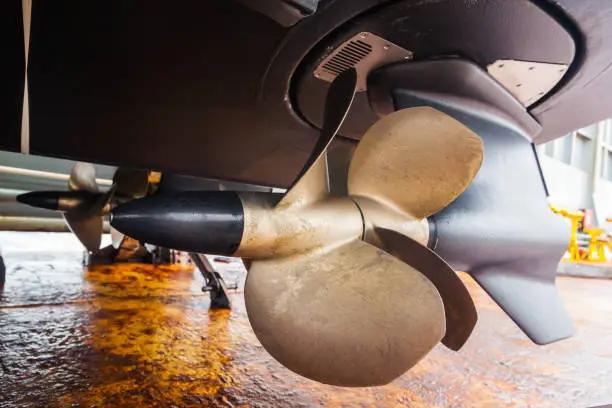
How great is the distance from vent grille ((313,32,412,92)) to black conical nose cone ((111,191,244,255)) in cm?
49

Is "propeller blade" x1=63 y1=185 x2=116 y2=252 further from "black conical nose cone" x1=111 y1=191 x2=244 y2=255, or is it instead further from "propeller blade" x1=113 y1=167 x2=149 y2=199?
"black conical nose cone" x1=111 y1=191 x2=244 y2=255

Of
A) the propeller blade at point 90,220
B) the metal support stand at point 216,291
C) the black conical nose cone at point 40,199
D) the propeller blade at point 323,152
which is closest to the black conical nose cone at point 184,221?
the propeller blade at point 323,152

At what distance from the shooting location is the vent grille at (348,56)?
96 cm

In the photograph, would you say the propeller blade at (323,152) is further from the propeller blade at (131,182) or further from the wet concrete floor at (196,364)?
the propeller blade at (131,182)

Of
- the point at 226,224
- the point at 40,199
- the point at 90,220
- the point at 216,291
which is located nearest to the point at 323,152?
the point at 226,224

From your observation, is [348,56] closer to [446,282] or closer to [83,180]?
[446,282]

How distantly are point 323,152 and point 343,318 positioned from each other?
0.32 metres

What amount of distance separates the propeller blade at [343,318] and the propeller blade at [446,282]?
2.8 inches

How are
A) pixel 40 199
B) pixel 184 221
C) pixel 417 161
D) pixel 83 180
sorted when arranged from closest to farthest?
pixel 184 221, pixel 417 161, pixel 40 199, pixel 83 180

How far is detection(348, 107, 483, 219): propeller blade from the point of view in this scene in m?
0.92

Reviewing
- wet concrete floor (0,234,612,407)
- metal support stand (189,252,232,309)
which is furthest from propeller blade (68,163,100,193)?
metal support stand (189,252,232,309)

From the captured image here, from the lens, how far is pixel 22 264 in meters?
2.93

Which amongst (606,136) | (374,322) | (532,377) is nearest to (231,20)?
(374,322)

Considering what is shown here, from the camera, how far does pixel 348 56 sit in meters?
1.00
